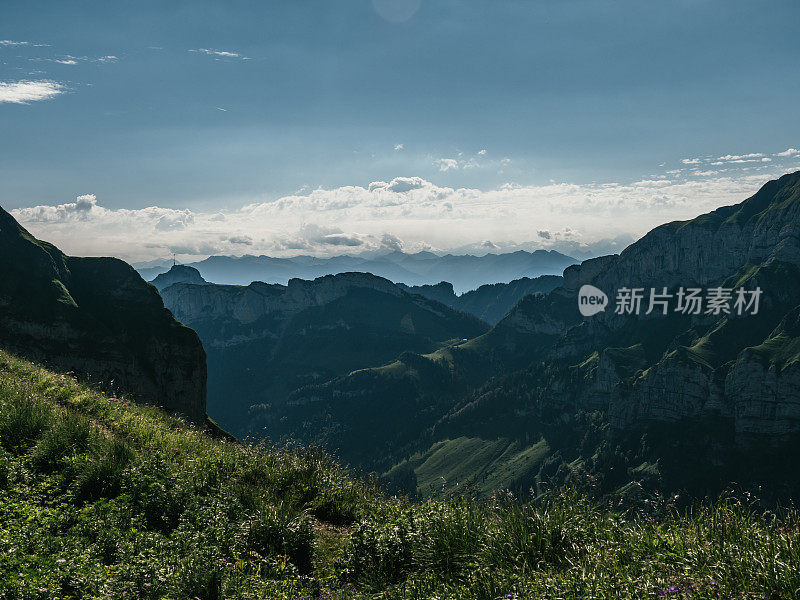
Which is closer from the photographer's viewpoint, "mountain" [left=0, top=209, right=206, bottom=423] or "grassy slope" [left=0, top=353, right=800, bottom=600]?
"grassy slope" [left=0, top=353, right=800, bottom=600]

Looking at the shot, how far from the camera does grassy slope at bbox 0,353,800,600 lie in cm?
663

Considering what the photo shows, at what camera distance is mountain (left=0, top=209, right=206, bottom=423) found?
8675 centimetres

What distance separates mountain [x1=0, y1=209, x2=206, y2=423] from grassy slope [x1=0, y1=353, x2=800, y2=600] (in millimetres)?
78687

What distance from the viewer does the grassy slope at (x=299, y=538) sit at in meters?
6.63

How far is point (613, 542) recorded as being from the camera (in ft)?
24.6

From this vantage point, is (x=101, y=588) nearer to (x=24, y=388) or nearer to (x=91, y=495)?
(x=91, y=495)

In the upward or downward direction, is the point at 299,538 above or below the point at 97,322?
above

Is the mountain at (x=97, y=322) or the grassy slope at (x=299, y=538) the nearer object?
the grassy slope at (x=299, y=538)

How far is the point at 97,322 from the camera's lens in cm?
9888

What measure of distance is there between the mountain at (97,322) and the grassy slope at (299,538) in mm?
78687

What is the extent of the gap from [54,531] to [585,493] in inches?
434

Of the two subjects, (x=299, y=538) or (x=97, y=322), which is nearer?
(x=299, y=538)

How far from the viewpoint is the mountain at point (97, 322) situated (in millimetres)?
86750

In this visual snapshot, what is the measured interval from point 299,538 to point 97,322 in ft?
365
